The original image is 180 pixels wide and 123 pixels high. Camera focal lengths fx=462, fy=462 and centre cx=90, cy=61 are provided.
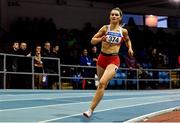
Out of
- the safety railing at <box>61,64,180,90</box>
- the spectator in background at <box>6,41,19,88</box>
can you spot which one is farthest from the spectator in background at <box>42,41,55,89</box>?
the spectator in background at <box>6,41,19,88</box>

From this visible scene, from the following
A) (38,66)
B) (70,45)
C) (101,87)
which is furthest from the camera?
(70,45)

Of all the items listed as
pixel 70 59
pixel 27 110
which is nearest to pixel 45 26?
pixel 70 59

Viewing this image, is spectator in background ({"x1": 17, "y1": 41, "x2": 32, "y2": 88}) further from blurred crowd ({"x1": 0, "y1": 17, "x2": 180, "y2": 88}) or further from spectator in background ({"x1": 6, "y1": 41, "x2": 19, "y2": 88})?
spectator in background ({"x1": 6, "y1": 41, "x2": 19, "y2": 88})

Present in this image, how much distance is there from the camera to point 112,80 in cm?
1989

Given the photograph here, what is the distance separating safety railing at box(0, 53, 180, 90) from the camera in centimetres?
1425

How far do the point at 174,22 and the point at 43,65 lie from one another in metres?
17.5

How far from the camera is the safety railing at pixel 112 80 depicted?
14.2 m

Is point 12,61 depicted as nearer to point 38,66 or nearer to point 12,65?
point 12,65

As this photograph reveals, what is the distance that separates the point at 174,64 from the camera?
25875 mm

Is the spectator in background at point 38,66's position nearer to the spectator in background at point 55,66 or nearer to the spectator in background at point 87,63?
Result: the spectator in background at point 55,66

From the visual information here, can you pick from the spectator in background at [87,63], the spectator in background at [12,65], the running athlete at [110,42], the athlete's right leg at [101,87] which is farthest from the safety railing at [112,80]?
the athlete's right leg at [101,87]

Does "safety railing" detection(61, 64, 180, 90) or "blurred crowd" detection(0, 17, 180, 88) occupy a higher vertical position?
"blurred crowd" detection(0, 17, 180, 88)

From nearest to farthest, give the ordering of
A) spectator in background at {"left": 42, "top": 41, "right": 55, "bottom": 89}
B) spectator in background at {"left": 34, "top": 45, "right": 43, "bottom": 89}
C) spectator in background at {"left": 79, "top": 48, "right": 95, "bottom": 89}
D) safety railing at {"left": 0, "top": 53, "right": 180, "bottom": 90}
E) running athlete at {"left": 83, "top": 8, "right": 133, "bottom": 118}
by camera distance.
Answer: running athlete at {"left": 83, "top": 8, "right": 133, "bottom": 118} → safety railing at {"left": 0, "top": 53, "right": 180, "bottom": 90} → spectator in background at {"left": 34, "top": 45, "right": 43, "bottom": 89} → spectator in background at {"left": 42, "top": 41, "right": 55, "bottom": 89} → spectator in background at {"left": 79, "top": 48, "right": 95, "bottom": 89}

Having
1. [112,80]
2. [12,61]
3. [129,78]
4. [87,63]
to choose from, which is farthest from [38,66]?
[129,78]
